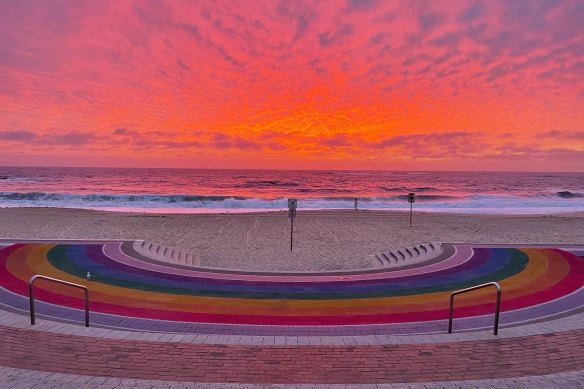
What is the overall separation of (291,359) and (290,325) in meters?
2.34

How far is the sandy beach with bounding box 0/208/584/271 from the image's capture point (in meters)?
20.1

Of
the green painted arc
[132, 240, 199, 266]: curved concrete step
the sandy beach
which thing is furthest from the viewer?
the sandy beach

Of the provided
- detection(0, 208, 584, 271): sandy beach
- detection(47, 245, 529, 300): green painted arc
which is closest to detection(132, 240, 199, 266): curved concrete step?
detection(0, 208, 584, 271): sandy beach

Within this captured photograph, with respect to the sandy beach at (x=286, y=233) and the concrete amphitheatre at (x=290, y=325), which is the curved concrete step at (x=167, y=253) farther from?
the concrete amphitheatre at (x=290, y=325)

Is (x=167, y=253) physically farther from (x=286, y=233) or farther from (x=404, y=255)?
(x=404, y=255)

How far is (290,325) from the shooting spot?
930cm

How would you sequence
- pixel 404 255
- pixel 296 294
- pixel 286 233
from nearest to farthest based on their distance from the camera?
1. pixel 296 294
2. pixel 404 255
3. pixel 286 233

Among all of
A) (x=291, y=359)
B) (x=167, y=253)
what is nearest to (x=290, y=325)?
(x=291, y=359)

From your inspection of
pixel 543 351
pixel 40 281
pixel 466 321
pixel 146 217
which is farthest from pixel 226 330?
pixel 146 217

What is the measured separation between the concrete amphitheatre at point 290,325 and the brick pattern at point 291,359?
32 millimetres

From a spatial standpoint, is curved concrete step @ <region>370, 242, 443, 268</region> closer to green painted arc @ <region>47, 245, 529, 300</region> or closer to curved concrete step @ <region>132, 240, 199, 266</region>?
green painted arc @ <region>47, 245, 529, 300</region>

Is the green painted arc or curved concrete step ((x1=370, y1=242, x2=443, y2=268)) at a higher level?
the green painted arc

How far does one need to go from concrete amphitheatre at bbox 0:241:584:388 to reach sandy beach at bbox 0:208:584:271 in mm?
4990

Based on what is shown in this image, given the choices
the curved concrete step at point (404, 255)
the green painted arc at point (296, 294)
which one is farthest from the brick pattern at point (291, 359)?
the curved concrete step at point (404, 255)
